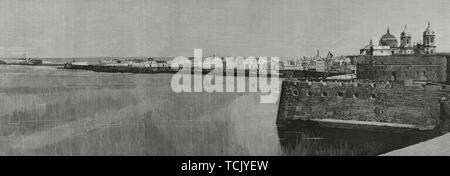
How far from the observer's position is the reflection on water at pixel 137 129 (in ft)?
22.4

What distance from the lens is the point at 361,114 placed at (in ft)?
27.5

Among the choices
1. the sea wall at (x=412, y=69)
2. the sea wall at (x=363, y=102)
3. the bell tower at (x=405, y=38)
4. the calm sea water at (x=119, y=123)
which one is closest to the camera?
the calm sea water at (x=119, y=123)

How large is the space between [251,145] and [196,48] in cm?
204

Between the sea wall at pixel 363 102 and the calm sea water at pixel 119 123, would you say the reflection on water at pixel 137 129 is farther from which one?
the sea wall at pixel 363 102

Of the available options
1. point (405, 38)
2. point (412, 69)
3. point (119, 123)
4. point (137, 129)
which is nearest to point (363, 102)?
point (412, 69)

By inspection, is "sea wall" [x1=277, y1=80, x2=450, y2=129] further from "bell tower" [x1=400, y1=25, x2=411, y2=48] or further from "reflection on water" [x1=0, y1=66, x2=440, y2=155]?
"bell tower" [x1=400, y1=25, x2=411, y2=48]

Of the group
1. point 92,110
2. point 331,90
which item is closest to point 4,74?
point 92,110

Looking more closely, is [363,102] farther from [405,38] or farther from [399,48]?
[399,48]

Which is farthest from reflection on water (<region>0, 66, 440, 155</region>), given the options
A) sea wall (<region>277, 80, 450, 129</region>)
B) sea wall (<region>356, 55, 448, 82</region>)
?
sea wall (<region>356, 55, 448, 82</region>)

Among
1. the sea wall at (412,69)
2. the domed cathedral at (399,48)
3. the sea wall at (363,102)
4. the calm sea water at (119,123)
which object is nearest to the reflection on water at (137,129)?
the calm sea water at (119,123)

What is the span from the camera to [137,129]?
7766mm

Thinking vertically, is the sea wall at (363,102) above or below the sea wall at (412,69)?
below

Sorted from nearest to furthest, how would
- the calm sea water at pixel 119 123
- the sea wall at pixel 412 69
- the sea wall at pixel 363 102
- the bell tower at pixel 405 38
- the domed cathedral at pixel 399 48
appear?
the calm sea water at pixel 119 123 < the sea wall at pixel 363 102 < the sea wall at pixel 412 69 < the bell tower at pixel 405 38 < the domed cathedral at pixel 399 48
